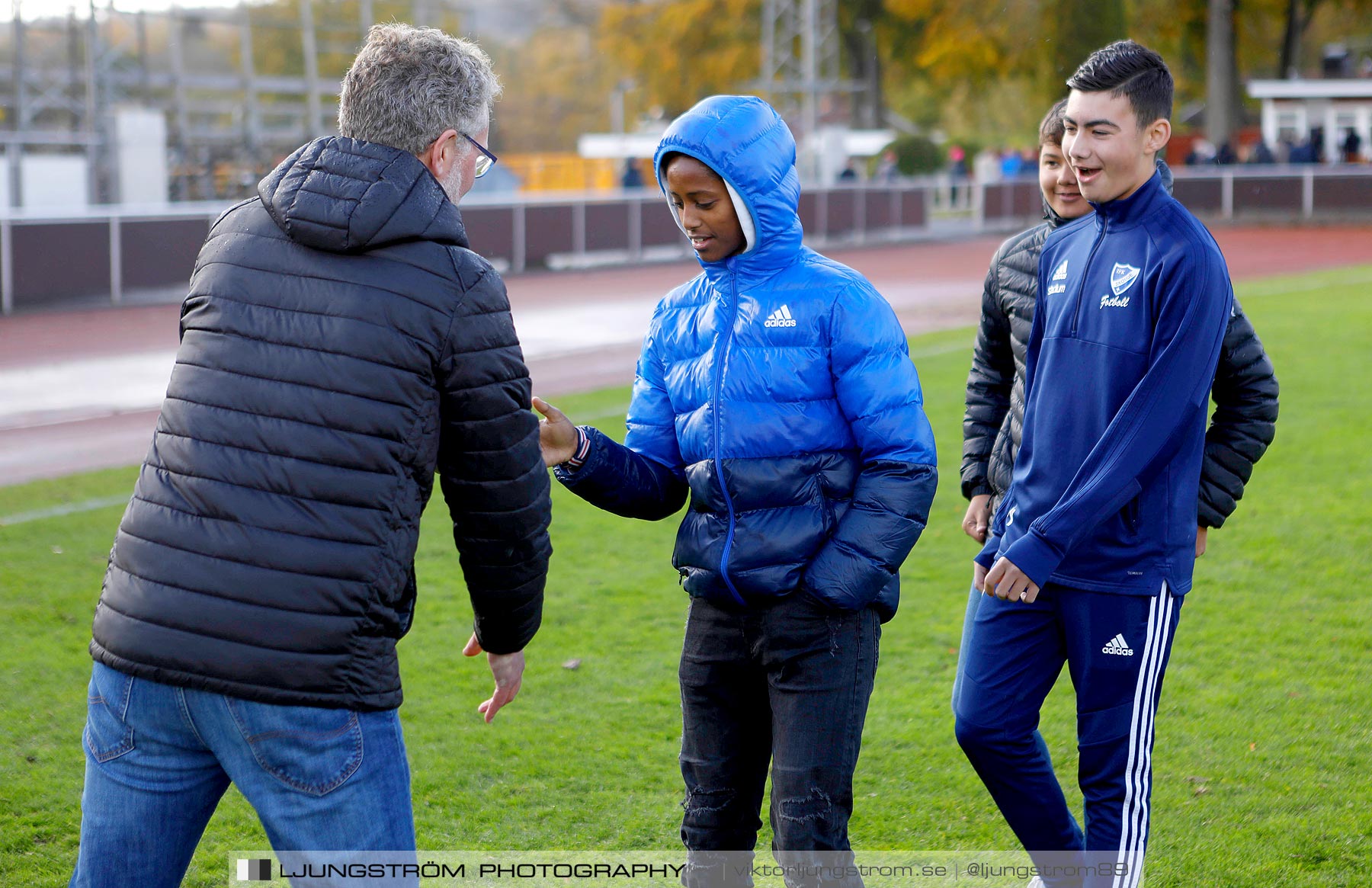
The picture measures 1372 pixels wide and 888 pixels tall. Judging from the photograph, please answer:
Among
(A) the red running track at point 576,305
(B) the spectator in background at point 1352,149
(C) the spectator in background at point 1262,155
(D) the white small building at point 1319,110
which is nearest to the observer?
(A) the red running track at point 576,305

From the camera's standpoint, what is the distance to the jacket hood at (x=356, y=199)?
2271 millimetres

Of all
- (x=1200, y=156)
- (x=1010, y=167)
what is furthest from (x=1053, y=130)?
(x=1010, y=167)

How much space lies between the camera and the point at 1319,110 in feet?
132

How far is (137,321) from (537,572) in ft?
52.9

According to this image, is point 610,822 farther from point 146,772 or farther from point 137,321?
point 137,321

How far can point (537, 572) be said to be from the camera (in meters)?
2.54

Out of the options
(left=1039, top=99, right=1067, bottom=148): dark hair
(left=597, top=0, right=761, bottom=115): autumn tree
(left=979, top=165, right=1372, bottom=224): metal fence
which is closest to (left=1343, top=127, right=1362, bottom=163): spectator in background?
(left=979, top=165, right=1372, bottom=224): metal fence

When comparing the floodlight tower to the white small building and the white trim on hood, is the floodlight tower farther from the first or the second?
the white trim on hood

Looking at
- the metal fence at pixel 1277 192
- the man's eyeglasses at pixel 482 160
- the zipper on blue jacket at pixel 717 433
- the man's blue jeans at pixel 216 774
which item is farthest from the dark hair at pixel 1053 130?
the metal fence at pixel 1277 192

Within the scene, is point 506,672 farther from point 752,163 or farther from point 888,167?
point 888,167

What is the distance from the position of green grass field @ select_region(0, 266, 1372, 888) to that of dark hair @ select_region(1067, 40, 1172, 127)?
2054mm

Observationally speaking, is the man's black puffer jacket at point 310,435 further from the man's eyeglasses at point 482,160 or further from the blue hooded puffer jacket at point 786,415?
the blue hooded puffer jacket at point 786,415

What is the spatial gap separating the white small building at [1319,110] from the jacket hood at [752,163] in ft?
130

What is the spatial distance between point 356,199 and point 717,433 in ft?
3.36
